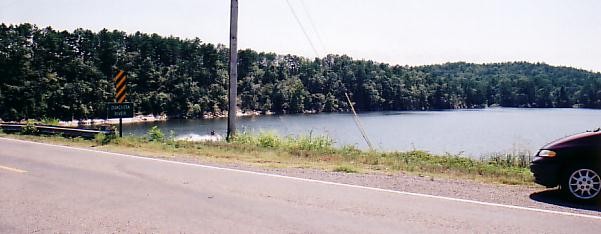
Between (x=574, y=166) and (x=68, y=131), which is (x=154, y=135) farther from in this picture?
(x=574, y=166)

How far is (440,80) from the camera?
556ft

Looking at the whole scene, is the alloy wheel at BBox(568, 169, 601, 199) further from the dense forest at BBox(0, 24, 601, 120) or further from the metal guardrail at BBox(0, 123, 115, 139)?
the dense forest at BBox(0, 24, 601, 120)

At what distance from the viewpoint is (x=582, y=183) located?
23.6 feet

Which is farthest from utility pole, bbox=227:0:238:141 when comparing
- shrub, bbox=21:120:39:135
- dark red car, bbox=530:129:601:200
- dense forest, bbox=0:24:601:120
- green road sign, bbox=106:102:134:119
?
dense forest, bbox=0:24:601:120

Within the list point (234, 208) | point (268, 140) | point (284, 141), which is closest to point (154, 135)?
point (268, 140)

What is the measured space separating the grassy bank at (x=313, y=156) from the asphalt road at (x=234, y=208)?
9.38 feet

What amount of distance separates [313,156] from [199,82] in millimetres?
114076

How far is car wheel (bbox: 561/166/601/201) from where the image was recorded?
7113 mm

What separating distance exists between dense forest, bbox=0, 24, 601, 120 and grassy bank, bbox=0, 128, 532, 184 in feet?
247

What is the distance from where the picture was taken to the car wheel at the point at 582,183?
711 centimetres

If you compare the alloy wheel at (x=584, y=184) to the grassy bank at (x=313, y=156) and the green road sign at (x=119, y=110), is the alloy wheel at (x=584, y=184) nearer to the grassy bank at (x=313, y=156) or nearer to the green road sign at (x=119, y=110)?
the grassy bank at (x=313, y=156)

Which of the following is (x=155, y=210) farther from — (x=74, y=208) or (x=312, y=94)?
(x=312, y=94)

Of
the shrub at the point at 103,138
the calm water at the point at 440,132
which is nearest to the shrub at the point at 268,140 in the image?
the calm water at the point at 440,132

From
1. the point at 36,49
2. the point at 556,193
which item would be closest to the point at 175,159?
the point at 556,193
